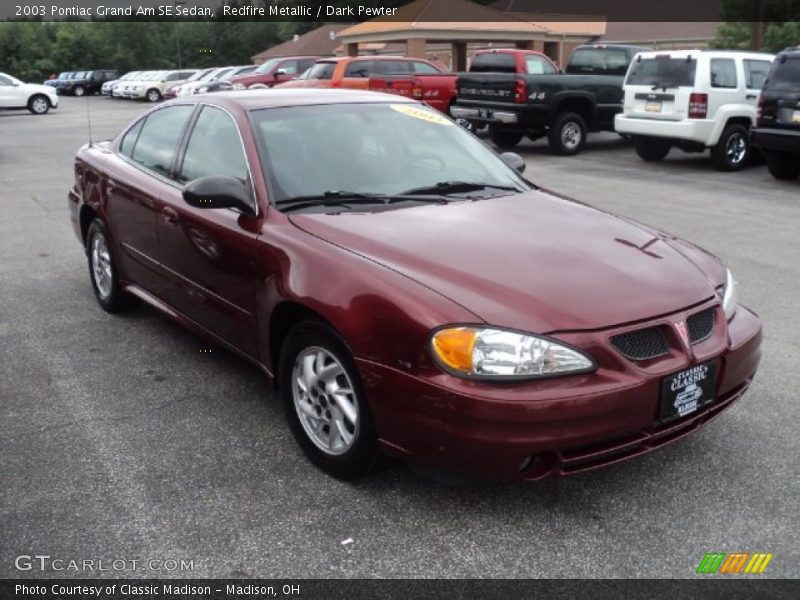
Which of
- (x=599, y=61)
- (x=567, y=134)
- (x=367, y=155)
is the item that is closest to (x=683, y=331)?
(x=367, y=155)

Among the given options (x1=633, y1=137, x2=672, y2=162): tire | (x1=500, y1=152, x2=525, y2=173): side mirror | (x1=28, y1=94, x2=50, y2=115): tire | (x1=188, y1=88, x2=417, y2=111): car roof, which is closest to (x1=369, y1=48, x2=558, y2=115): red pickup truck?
(x1=633, y1=137, x2=672, y2=162): tire

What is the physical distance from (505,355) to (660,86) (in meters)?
12.2

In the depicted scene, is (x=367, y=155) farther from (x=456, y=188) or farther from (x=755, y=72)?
(x=755, y=72)

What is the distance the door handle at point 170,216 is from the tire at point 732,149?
37.1 ft

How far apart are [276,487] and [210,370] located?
5.06 ft

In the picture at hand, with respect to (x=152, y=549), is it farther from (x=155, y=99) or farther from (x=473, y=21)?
(x=155, y=99)

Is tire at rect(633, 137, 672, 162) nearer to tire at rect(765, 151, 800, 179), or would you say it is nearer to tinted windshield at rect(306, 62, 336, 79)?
tire at rect(765, 151, 800, 179)

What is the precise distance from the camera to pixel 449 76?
20.0 meters

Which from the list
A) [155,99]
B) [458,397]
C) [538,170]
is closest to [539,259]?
[458,397]

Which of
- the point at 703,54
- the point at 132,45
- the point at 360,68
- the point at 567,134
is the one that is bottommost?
the point at 567,134

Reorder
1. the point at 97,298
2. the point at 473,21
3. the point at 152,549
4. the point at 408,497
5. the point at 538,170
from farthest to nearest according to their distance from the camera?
the point at 473,21, the point at 538,170, the point at 97,298, the point at 408,497, the point at 152,549

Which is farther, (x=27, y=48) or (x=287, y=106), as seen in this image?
(x=27, y=48)

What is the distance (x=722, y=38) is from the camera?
34.9 meters

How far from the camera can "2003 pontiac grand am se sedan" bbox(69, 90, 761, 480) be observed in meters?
3.04
